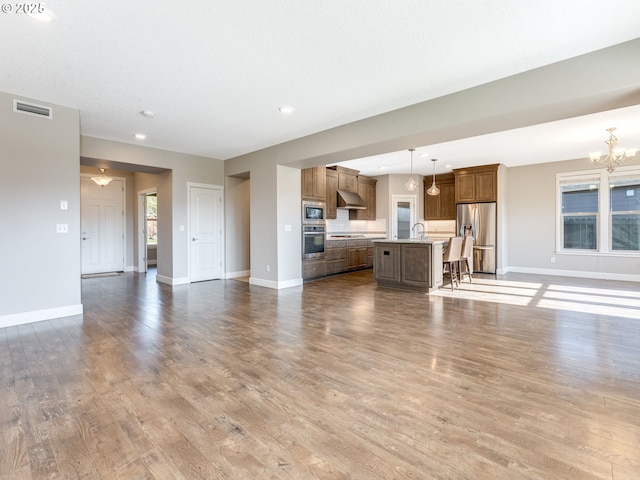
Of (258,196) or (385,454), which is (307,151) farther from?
(385,454)

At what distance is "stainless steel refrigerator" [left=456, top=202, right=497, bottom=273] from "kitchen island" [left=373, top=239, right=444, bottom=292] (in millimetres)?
2733

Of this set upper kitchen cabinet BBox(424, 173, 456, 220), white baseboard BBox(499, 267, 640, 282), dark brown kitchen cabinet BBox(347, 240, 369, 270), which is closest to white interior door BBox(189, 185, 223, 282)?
dark brown kitchen cabinet BBox(347, 240, 369, 270)

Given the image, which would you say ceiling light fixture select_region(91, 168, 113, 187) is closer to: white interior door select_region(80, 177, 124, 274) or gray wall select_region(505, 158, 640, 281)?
white interior door select_region(80, 177, 124, 274)

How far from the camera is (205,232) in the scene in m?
7.18

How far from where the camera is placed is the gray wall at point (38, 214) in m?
3.81

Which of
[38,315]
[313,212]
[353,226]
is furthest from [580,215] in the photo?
[38,315]

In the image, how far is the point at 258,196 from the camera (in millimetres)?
6527

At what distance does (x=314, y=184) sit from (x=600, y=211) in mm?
6389

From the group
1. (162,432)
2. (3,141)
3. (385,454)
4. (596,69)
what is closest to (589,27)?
(596,69)

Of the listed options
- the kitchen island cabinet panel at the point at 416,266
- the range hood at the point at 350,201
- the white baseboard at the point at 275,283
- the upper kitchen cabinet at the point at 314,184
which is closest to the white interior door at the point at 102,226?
the white baseboard at the point at 275,283

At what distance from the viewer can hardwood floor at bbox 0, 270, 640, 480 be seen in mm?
1546

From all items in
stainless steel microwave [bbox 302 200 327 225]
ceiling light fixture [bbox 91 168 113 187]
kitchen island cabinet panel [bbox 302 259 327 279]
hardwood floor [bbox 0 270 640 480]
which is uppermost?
ceiling light fixture [bbox 91 168 113 187]

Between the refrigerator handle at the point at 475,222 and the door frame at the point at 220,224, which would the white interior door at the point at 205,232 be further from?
the refrigerator handle at the point at 475,222

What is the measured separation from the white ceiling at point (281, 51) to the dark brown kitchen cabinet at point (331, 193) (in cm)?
324
